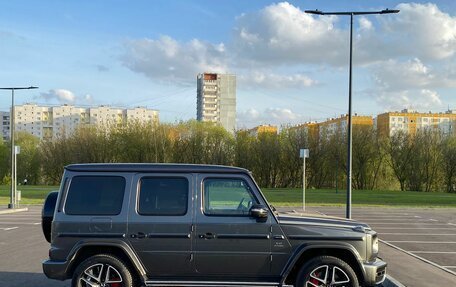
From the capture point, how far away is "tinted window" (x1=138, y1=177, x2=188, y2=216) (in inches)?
244

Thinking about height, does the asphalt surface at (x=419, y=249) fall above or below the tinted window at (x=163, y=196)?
below

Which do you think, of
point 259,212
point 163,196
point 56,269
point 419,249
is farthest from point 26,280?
point 419,249

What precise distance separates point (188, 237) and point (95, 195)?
4.62 ft

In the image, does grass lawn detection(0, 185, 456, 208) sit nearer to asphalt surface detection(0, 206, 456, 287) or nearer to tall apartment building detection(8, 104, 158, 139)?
asphalt surface detection(0, 206, 456, 287)

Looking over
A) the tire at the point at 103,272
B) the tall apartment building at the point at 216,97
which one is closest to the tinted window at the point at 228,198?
the tire at the point at 103,272

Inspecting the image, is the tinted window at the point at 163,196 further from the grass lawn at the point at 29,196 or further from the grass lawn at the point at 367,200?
the grass lawn at the point at 29,196

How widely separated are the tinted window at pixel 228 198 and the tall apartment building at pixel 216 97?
4259 inches

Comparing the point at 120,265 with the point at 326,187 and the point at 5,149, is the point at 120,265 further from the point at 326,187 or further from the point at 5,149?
the point at 5,149

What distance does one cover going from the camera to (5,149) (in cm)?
7688

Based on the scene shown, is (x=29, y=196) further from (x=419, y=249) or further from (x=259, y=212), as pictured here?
(x=259, y=212)

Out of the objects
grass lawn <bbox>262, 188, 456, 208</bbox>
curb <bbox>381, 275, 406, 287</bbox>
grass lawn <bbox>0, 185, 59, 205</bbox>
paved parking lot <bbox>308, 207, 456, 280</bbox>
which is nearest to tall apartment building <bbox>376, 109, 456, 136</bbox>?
grass lawn <bbox>262, 188, 456, 208</bbox>

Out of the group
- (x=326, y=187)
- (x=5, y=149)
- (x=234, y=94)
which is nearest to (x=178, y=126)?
(x=326, y=187)

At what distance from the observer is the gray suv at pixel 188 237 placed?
607 cm

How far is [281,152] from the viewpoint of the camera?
221 ft
